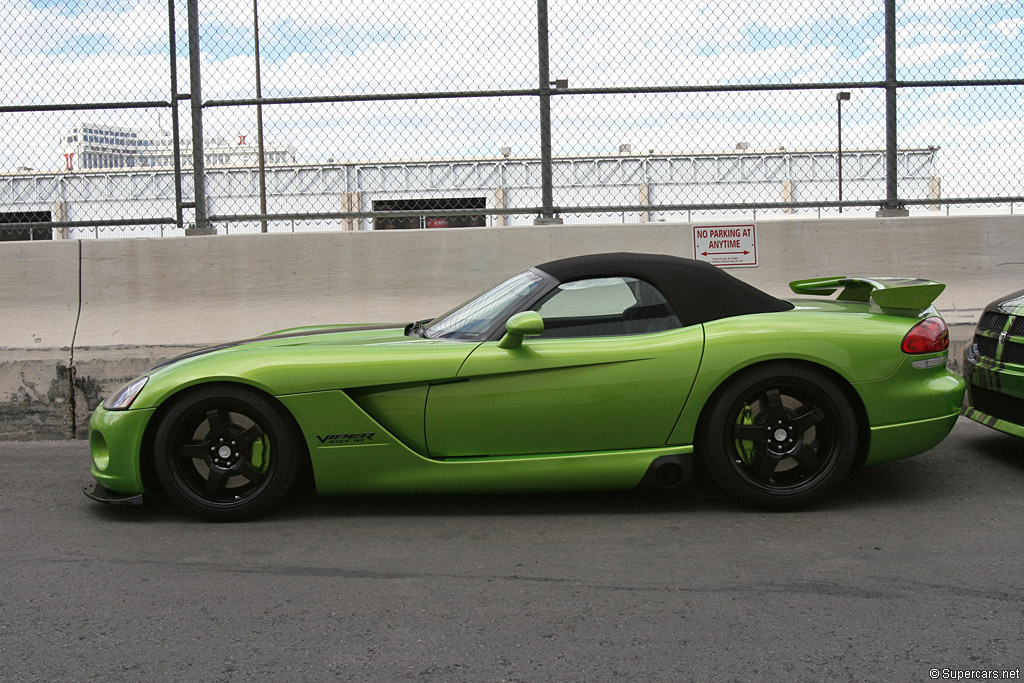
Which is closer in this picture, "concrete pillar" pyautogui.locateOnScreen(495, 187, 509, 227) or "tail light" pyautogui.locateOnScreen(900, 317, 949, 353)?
"tail light" pyautogui.locateOnScreen(900, 317, 949, 353)

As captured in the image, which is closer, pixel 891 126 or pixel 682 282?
pixel 682 282

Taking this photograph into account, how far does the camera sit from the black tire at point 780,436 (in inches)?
169

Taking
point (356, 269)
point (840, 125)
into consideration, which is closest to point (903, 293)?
point (840, 125)

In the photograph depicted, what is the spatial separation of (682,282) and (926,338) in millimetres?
1122

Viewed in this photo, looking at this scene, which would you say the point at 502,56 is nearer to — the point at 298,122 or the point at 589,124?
the point at 589,124

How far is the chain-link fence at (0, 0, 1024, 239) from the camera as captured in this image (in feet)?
22.8

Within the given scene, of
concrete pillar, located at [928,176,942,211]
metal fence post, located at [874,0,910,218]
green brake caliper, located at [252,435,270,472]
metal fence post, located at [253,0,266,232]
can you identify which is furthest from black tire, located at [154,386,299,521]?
concrete pillar, located at [928,176,942,211]

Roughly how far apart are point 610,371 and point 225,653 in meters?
2.01

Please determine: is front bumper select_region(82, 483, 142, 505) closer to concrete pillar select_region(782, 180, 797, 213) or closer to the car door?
the car door

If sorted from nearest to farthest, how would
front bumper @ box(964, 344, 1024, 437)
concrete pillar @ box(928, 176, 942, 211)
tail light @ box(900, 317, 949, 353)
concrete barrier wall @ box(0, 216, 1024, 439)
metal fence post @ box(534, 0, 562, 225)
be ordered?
tail light @ box(900, 317, 949, 353) → front bumper @ box(964, 344, 1024, 437) → concrete barrier wall @ box(0, 216, 1024, 439) → metal fence post @ box(534, 0, 562, 225) → concrete pillar @ box(928, 176, 942, 211)

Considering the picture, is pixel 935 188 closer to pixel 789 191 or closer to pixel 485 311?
pixel 789 191

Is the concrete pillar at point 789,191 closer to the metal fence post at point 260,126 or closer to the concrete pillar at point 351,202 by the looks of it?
the concrete pillar at point 351,202

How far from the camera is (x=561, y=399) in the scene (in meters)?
4.24

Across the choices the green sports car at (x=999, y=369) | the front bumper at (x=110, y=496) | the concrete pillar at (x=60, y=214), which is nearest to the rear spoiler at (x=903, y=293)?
the green sports car at (x=999, y=369)
